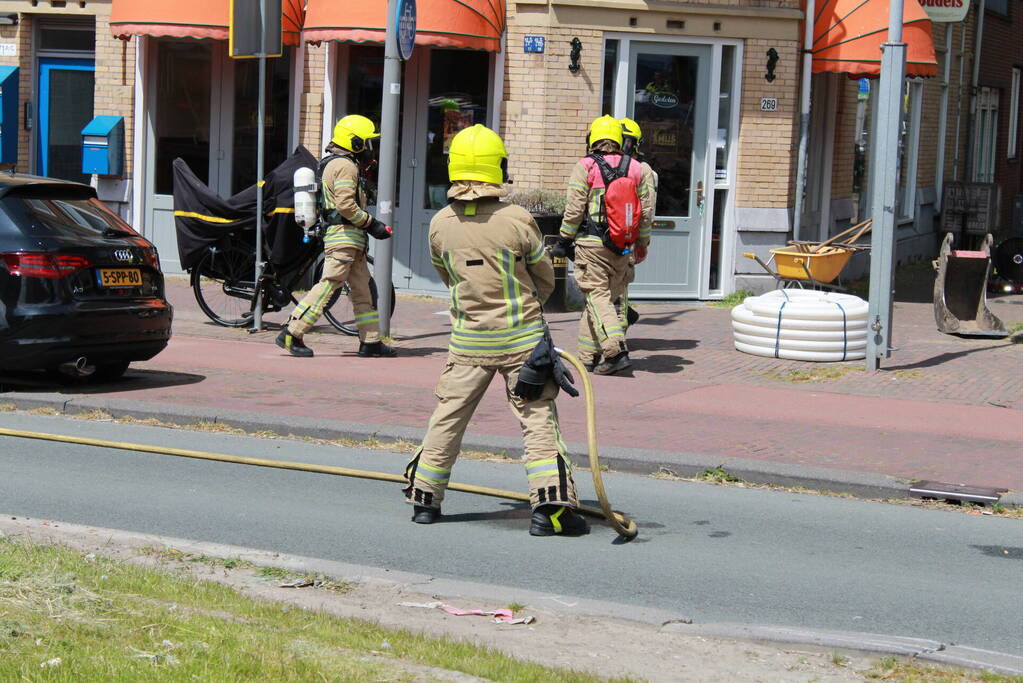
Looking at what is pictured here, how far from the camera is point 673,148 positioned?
55.9ft

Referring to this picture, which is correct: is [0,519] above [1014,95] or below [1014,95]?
below

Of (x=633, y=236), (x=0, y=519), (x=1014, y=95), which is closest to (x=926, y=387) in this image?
(x=633, y=236)

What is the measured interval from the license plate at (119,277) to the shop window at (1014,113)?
23.4m

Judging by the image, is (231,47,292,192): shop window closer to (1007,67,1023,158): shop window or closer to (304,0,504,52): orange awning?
(304,0,504,52): orange awning

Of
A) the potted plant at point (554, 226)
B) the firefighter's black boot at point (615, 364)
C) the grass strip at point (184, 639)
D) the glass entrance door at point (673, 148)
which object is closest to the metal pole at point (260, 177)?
the potted plant at point (554, 226)

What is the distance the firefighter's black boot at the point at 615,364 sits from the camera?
11.9m

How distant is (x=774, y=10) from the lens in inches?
663

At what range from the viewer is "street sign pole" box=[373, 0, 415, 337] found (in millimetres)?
13188

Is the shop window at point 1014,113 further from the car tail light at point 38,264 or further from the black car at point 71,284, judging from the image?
the car tail light at point 38,264

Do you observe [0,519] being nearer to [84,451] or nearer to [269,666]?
[84,451]

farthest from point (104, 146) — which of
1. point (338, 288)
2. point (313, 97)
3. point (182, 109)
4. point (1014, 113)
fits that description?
point (1014, 113)

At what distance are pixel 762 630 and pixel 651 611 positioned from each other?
0.48 meters

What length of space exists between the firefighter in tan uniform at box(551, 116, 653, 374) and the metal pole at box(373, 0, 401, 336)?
2066 mm

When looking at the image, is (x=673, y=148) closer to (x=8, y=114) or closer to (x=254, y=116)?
(x=254, y=116)
